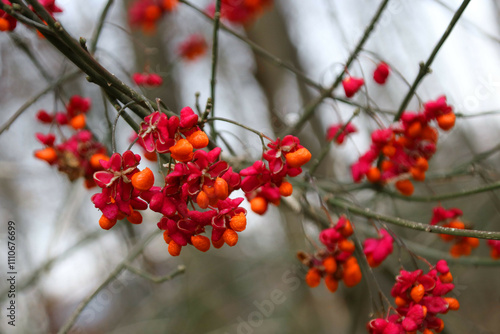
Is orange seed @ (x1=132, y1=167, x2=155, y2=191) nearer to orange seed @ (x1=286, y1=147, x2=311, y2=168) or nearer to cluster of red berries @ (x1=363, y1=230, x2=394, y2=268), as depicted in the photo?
orange seed @ (x1=286, y1=147, x2=311, y2=168)

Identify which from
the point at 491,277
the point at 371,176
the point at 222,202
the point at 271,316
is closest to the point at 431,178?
the point at 371,176

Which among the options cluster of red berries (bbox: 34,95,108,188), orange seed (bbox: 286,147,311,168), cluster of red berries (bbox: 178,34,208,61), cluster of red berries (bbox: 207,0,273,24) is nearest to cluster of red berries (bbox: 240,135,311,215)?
orange seed (bbox: 286,147,311,168)

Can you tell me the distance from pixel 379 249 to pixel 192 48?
2333 mm

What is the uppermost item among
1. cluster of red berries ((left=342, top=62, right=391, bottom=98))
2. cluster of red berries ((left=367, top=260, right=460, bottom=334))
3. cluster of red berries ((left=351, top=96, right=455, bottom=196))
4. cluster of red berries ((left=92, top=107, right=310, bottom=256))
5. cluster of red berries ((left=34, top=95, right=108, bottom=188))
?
cluster of red berries ((left=34, top=95, right=108, bottom=188))

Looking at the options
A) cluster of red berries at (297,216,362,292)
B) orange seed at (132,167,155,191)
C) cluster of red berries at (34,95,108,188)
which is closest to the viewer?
orange seed at (132,167,155,191)

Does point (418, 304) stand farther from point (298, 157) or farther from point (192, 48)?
point (192, 48)

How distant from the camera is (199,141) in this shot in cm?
82

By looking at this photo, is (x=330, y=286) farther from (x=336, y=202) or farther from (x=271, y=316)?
(x=271, y=316)

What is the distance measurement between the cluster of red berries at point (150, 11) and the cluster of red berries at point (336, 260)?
212 centimetres

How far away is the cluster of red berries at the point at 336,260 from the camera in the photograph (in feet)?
3.78

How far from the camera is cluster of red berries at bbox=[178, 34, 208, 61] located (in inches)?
121

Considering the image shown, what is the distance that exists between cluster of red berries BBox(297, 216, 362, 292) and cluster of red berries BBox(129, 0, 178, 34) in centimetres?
212

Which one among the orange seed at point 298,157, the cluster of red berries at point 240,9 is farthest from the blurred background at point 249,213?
the orange seed at point 298,157

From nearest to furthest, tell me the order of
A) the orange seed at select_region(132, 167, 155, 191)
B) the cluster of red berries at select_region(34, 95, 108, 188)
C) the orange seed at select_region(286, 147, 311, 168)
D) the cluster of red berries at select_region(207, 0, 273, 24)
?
the orange seed at select_region(132, 167, 155, 191) < the orange seed at select_region(286, 147, 311, 168) < the cluster of red berries at select_region(34, 95, 108, 188) < the cluster of red berries at select_region(207, 0, 273, 24)
